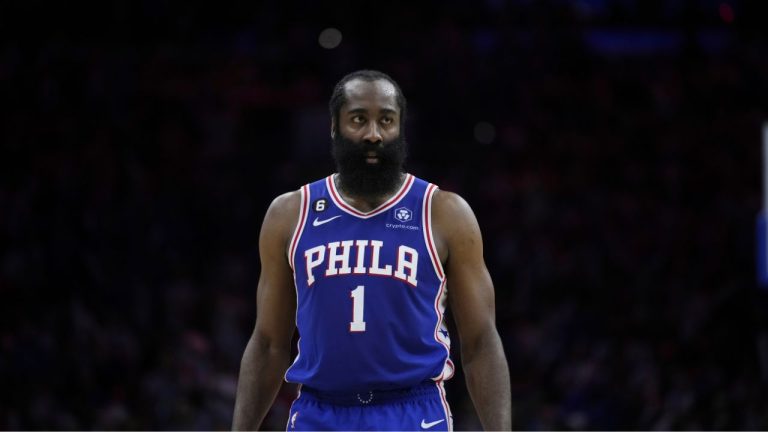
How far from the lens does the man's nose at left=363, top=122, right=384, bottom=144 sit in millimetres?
3168

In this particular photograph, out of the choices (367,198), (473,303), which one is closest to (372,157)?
(367,198)

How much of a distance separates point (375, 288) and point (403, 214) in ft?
0.81

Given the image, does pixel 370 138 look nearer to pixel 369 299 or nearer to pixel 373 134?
pixel 373 134

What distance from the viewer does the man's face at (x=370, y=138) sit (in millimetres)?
3178

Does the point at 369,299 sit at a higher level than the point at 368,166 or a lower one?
lower

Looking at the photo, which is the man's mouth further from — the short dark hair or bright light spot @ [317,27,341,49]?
bright light spot @ [317,27,341,49]

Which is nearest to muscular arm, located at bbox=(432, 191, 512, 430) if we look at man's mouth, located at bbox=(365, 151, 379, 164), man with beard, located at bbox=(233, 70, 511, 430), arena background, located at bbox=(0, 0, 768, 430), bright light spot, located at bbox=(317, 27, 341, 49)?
man with beard, located at bbox=(233, 70, 511, 430)

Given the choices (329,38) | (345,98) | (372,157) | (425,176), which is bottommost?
(425,176)

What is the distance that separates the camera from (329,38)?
11.8 meters

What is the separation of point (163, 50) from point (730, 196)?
6003mm

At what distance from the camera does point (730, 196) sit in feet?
35.2

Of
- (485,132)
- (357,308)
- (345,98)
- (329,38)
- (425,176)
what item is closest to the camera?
(357,308)

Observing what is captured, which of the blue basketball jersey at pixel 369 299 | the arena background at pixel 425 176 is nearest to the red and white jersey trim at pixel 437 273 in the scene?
the blue basketball jersey at pixel 369 299

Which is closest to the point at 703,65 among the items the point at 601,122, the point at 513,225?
the point at 601,122
